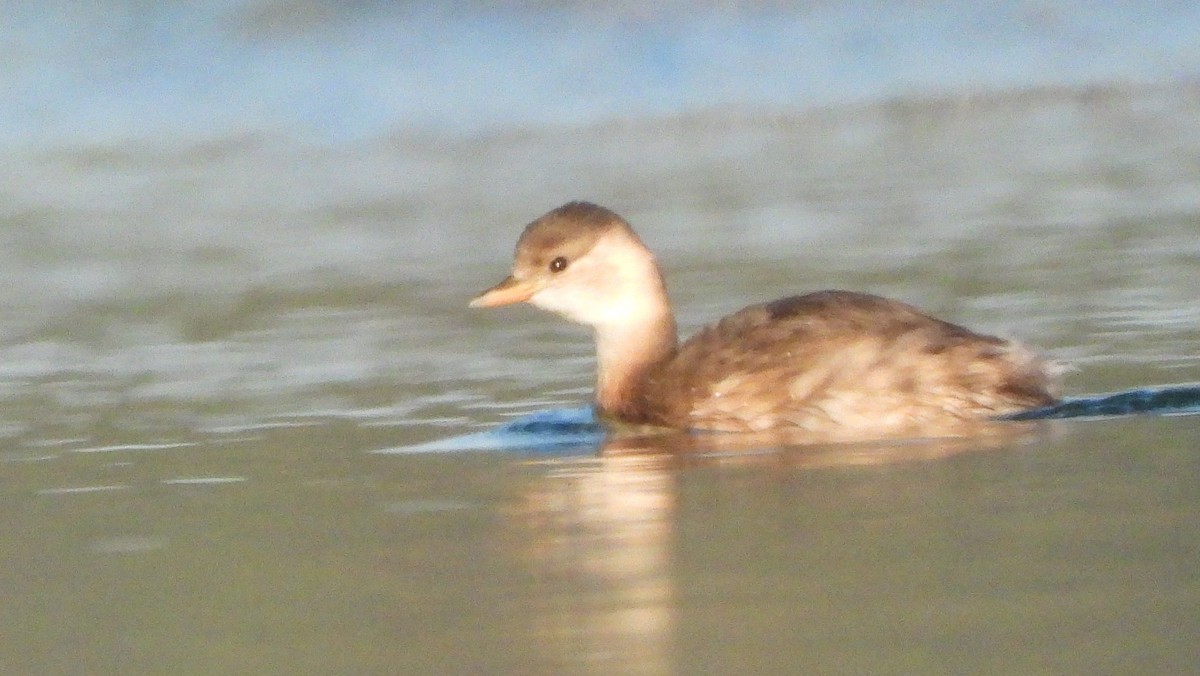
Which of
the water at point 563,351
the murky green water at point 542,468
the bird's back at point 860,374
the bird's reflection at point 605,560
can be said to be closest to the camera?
the bird's reflection at point 605,560

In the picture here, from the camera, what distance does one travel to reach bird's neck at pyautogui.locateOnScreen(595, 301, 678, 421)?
Answer: 10.8 m

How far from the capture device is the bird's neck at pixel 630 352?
1082cm

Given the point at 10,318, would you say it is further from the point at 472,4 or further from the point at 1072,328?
the point at 472,4

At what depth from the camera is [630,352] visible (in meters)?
11.0

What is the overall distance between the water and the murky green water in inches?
1.1

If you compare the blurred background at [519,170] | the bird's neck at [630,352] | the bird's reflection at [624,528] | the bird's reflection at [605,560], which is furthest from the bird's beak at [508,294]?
the bird's reflection at [605,560]

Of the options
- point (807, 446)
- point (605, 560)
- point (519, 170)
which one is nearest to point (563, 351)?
point (807, 446)

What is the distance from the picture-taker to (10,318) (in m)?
14.8

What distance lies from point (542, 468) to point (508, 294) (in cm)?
170

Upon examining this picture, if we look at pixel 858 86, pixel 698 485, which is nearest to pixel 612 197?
pixel 858 86

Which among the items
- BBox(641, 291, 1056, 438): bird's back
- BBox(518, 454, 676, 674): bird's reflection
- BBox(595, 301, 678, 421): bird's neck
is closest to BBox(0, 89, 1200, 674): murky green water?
BBox(518, 454, 676, 674): bird's reflection

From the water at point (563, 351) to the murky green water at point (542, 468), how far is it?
0.09 ft

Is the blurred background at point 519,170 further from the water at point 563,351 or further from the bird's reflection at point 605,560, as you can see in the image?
the bird's reflection at point 605,560

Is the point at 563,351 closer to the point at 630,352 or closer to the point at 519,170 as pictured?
the point at 630,352
